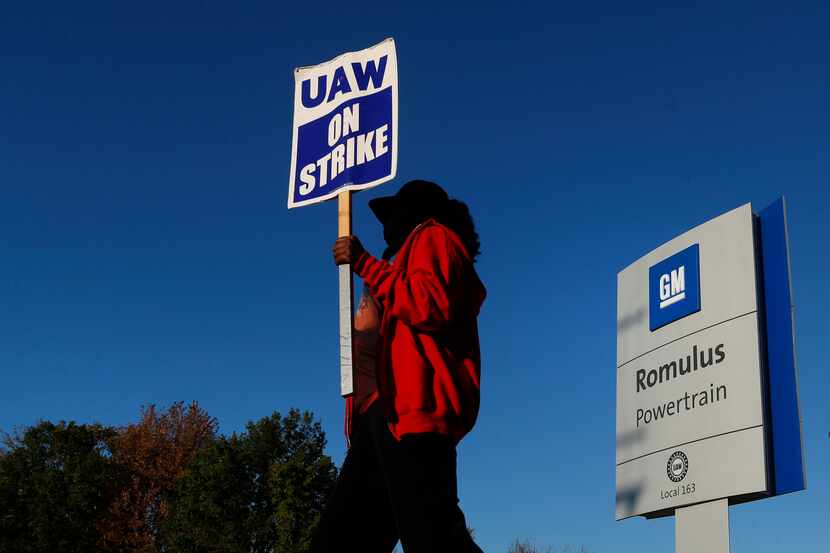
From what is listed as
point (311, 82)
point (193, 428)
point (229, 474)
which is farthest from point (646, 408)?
point (193, 428)

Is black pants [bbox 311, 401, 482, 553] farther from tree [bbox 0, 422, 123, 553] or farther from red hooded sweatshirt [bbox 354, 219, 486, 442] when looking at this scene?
tree [bbox 0, 422, 123, 553]

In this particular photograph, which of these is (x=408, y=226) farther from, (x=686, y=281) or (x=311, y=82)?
(x=686, y=281)

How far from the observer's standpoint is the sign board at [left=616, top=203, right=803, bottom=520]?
35.5 feet

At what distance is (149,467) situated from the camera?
144 ft

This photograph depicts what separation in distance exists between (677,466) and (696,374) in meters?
1.16

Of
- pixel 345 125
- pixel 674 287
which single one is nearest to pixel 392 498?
pixel 345 125

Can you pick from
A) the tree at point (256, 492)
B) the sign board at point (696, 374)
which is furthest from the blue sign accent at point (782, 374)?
the tree at point (256, 492)

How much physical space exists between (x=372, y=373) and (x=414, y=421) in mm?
550

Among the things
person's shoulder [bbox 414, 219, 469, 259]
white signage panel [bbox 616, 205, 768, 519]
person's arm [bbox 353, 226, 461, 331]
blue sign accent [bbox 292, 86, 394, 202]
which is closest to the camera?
person's arm [bbox 353, 226, 461, 331]

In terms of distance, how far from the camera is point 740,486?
10.8 metres

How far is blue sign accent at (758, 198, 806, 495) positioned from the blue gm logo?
3.81 feet

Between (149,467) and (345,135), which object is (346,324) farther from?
(149,467)

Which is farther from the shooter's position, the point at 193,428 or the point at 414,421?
the point at 193,428

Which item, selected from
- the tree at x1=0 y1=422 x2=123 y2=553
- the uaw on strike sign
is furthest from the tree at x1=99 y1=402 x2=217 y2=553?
the uaw on strike sign
